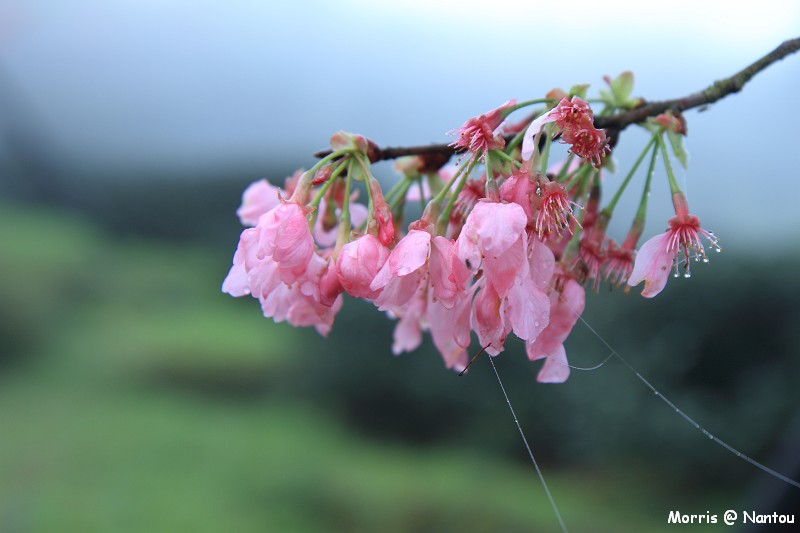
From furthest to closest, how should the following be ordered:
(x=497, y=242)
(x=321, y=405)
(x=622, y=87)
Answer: (x=321, y=405) → (x=622, y=87) → (x=497, y=242)

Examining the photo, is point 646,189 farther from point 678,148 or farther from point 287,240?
point 287,240

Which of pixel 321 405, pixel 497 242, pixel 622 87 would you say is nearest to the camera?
pixel 497 242

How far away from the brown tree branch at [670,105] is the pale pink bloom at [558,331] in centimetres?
7

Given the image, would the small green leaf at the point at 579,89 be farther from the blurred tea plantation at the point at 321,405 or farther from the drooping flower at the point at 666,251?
the blurred tea plantation at the point at 321,405

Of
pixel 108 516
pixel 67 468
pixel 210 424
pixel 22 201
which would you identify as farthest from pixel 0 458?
pixel 22 201

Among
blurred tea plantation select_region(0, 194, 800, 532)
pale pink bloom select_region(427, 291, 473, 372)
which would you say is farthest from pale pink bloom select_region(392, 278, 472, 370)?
blurred tea plantation select_region(0, 194, 800, 532)

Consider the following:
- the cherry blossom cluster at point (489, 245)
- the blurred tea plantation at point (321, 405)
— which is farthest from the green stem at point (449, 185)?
the blurred tea plantation at point (321, 405)

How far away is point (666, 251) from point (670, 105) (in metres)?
0.08

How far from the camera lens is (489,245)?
0.64ft

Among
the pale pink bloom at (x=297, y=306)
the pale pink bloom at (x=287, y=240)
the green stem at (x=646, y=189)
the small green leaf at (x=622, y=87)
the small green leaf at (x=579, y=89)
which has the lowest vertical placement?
the pale pink bloom at (x=297, y=306)

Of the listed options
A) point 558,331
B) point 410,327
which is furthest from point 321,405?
point 558,331

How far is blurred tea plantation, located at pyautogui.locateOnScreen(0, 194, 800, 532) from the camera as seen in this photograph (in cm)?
96

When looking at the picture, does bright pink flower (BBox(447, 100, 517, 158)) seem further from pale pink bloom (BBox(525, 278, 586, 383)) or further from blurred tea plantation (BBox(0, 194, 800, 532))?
blurred tea plantation (BBox(0, 194, 800, 532))

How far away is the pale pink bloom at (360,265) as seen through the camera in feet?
0.73
